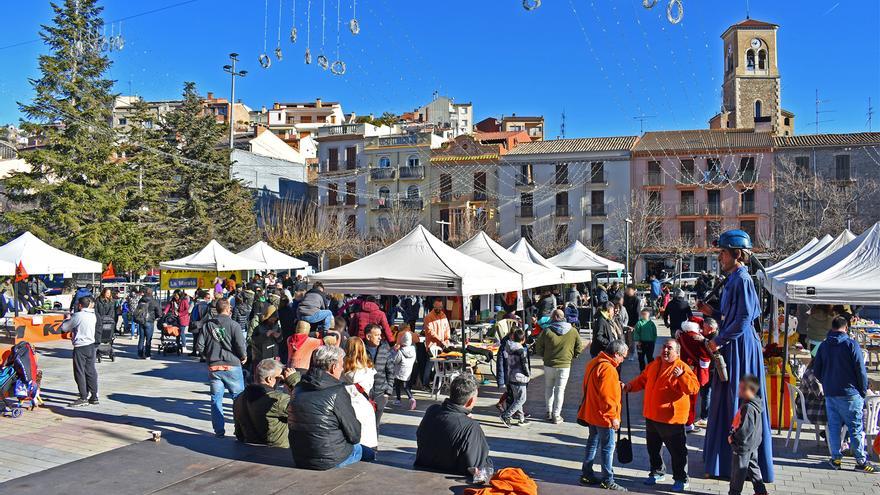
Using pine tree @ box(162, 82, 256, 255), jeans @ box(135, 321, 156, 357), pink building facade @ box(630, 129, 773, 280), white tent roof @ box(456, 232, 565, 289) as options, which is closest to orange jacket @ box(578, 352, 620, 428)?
white tent roof @ box(456, 232, 565, 289)

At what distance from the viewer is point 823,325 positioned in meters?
12.1

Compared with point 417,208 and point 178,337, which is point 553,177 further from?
point 178,337

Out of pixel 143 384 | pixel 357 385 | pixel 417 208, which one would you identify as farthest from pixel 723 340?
pixel 417 208

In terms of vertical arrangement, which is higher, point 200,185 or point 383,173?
Result: point 383,173

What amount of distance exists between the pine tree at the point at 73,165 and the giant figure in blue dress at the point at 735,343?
29.3 meters

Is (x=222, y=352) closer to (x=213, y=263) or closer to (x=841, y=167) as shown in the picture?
(x=213, y=263)

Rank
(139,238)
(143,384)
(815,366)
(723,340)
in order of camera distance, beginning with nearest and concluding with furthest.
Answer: (723,340) < (815,366) < (143,384) < (139,238)

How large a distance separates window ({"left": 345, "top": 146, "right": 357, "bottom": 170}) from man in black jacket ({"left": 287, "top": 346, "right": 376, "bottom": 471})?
48310 millimetres

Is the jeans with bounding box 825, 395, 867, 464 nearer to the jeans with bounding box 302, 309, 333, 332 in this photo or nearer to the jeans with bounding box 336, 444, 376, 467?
the jeans with bounding box 336, 444, 376, 467

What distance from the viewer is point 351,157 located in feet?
176

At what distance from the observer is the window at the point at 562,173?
48750mm

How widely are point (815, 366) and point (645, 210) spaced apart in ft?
130

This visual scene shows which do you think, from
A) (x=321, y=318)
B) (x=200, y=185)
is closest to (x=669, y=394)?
(x=321, y=318)

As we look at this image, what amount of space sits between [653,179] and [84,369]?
42.4m
